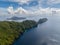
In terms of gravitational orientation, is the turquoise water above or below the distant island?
below

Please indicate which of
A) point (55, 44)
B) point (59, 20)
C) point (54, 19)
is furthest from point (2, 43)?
point (54, 19)

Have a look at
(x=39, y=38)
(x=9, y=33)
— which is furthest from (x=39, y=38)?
(x=9, y=33)

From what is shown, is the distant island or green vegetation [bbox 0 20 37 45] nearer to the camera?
green vegetation [bbox 0 20 37 45]

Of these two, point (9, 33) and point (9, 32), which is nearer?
point (9, 33)

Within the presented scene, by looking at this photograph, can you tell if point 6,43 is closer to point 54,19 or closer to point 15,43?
point 15,43

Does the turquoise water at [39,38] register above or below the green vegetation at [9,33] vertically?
below

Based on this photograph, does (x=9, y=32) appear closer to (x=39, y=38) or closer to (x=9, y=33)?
(x=9, y=33)

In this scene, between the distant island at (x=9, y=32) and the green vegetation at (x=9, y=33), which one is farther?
the distant island at (x=9, y=32)

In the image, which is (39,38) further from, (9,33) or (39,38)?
(9,33)

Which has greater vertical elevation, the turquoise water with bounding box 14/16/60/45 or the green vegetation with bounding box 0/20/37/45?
the green vegetation with bounding box 0/20/37/45

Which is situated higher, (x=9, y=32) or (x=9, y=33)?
(x=9, y=32)

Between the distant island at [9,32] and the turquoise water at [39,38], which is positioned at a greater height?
the distant island at [9,32]
